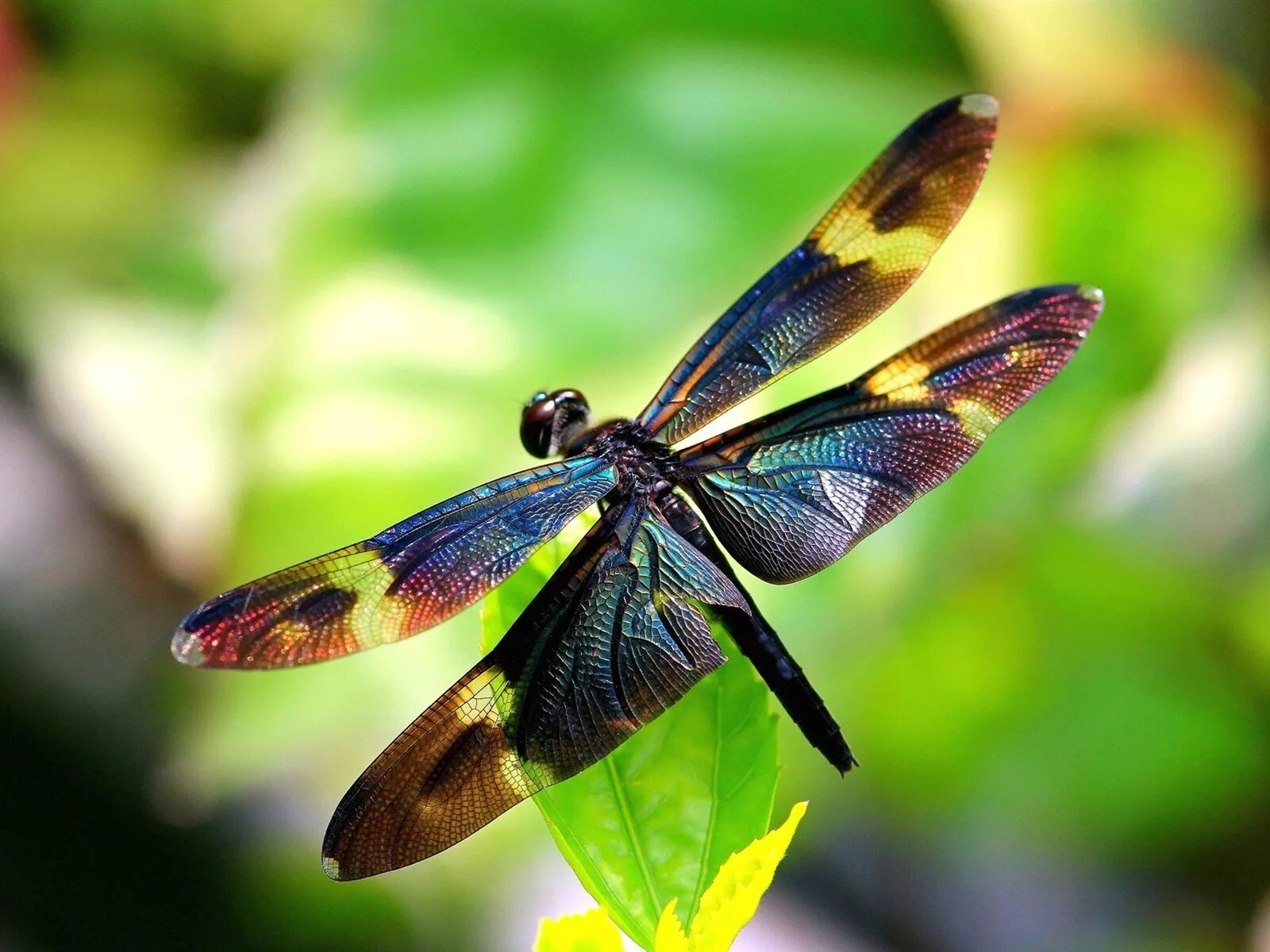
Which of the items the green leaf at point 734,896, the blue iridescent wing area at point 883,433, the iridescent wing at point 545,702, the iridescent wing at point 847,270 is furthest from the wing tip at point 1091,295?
the green leaf at point 734,896

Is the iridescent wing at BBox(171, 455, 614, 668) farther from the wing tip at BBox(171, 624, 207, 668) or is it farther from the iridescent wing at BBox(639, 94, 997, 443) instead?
the iridescent wing at BBox(639, 94, 997, 443)

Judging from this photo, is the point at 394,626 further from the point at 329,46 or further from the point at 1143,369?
the point at 329,46

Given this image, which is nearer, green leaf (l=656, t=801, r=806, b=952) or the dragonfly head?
green leaf (l=656, t=801, r=806, b=952)

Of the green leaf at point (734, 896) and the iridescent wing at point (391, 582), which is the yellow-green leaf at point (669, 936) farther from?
the iridescent wing at point (391, 582)

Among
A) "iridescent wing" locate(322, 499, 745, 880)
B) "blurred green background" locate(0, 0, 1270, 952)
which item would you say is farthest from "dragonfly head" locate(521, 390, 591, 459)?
"blurred green background" locate(0, 0, 1270, 952)

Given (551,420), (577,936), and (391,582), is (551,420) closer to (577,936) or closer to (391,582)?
(391,582)

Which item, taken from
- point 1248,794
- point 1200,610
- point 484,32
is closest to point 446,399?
point 484,32

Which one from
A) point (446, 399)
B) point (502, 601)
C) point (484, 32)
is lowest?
point (502, 601)

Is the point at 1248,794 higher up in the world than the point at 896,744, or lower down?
lower down
